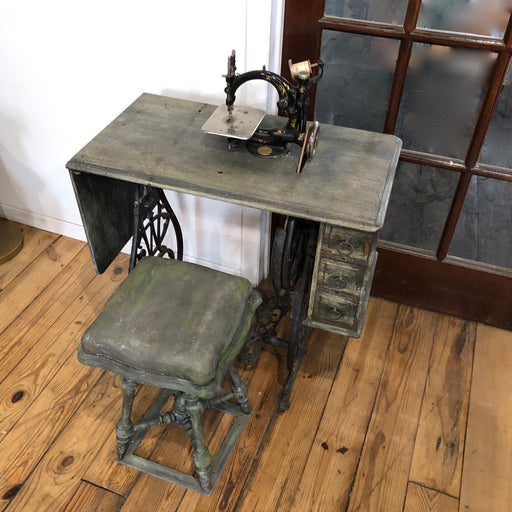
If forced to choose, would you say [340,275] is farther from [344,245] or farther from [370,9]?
[370,9]

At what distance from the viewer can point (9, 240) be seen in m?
2.60

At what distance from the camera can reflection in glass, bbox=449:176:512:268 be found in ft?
6.78

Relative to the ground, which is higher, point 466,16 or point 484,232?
point 466,16

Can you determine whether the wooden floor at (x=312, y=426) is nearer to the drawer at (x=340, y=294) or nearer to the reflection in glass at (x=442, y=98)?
the drawer at (x=340, y=294)

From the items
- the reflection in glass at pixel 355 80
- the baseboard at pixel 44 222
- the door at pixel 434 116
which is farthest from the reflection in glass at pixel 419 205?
the baseboard at pixel 44 222

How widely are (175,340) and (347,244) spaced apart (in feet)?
1.78

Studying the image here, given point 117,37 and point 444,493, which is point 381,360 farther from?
point 117,37

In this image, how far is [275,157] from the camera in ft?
5.31

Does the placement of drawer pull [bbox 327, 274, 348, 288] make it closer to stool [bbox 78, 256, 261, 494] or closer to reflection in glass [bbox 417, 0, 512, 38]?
stool [bbox 78, 256, 261, 494]

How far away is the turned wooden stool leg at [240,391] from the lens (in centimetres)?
180

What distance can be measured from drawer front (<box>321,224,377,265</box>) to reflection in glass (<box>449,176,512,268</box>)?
0.74 metres

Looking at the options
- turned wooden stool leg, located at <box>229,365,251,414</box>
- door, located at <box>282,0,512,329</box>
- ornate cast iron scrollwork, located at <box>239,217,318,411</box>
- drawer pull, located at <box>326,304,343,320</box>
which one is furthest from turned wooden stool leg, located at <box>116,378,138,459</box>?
door, located at <box>282,0,512,329</box>

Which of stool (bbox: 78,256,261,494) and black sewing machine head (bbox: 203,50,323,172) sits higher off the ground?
black sewing machine head (bbox: 203,50,323,172)

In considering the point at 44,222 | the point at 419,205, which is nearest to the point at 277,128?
the point at 419,205
